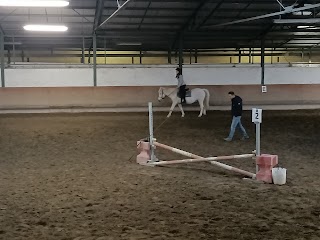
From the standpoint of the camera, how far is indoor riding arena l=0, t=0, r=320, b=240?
5.51m

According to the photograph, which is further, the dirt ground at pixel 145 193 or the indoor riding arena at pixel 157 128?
the indoor riding arena at pixel 157 128

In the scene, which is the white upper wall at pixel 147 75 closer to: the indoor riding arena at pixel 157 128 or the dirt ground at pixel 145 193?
the indoor riding arena at pixel 157 128

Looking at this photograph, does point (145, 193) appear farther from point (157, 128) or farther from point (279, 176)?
point (157, 128)

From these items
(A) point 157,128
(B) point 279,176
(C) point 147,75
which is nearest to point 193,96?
(C) point 147,75

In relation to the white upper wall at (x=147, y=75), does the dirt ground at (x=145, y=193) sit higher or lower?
lower

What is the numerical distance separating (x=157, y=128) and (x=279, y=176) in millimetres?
8637

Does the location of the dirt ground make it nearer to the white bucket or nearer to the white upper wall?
the white bucket

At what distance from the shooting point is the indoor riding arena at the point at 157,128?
18.1 feet

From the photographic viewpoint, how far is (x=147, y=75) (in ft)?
84.3

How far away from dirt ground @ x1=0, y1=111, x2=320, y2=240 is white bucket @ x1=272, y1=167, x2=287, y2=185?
0.18 m

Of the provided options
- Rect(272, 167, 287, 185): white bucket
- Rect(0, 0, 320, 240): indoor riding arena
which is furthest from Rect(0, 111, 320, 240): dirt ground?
Rect(272, 167, 287, 185): white bucket

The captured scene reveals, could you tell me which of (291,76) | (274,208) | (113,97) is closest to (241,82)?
(291,76)

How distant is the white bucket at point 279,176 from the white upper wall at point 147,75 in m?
18.8

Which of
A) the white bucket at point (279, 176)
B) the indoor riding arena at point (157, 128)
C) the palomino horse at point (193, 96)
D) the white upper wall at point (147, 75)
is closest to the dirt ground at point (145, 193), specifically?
the indoor riding arena at point (157, 128)
